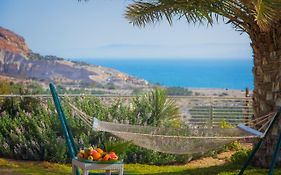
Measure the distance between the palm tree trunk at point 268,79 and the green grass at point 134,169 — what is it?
0.83 feet

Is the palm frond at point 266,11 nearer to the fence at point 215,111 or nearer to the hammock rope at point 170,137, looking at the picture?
the hammock rope at point 170,137

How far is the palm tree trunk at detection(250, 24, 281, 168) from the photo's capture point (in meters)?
6.17

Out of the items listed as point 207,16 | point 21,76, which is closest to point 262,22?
point 207,16

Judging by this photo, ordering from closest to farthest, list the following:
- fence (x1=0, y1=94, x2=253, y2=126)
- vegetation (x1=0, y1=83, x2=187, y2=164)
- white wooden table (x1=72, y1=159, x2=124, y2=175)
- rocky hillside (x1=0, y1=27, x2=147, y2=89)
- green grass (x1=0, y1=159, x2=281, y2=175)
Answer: white wooden table (x1=72, y1=159, x2=124, y2=175) → green grass (x1=0, y1=159, x2=281, y2=175) → vegetation (x1=0, y1=83, x2=187, y2=164) → fence (x1=0, y1=94, x2=253, y2=126) → rocky hillside (x1=0, y1=27, x2=147, y2=89)

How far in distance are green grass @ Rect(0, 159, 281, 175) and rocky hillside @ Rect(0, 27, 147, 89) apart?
72.4ft

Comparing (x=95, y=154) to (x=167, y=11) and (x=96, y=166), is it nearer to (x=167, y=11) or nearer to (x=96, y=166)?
(x=96, y=166)

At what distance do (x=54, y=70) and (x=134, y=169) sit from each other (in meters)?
25.6

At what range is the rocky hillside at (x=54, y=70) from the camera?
1192 inches

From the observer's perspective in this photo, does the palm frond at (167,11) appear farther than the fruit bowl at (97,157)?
Yes

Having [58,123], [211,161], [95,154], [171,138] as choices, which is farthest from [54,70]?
[95,154]

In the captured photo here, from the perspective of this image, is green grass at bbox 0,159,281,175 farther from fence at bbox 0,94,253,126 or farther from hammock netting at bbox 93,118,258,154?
fence at bbox 0,94,253,126

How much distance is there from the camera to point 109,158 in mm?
4188

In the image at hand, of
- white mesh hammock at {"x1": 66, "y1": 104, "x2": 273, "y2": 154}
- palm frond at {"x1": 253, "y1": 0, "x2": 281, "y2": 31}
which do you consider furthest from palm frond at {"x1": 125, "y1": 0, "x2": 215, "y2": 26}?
white mesh hammock at {"x1": 66, "y1": 104, "x2": 273, "y2": 154}

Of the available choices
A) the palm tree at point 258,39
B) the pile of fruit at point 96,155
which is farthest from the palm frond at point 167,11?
the pile of fruit at point 96,155
